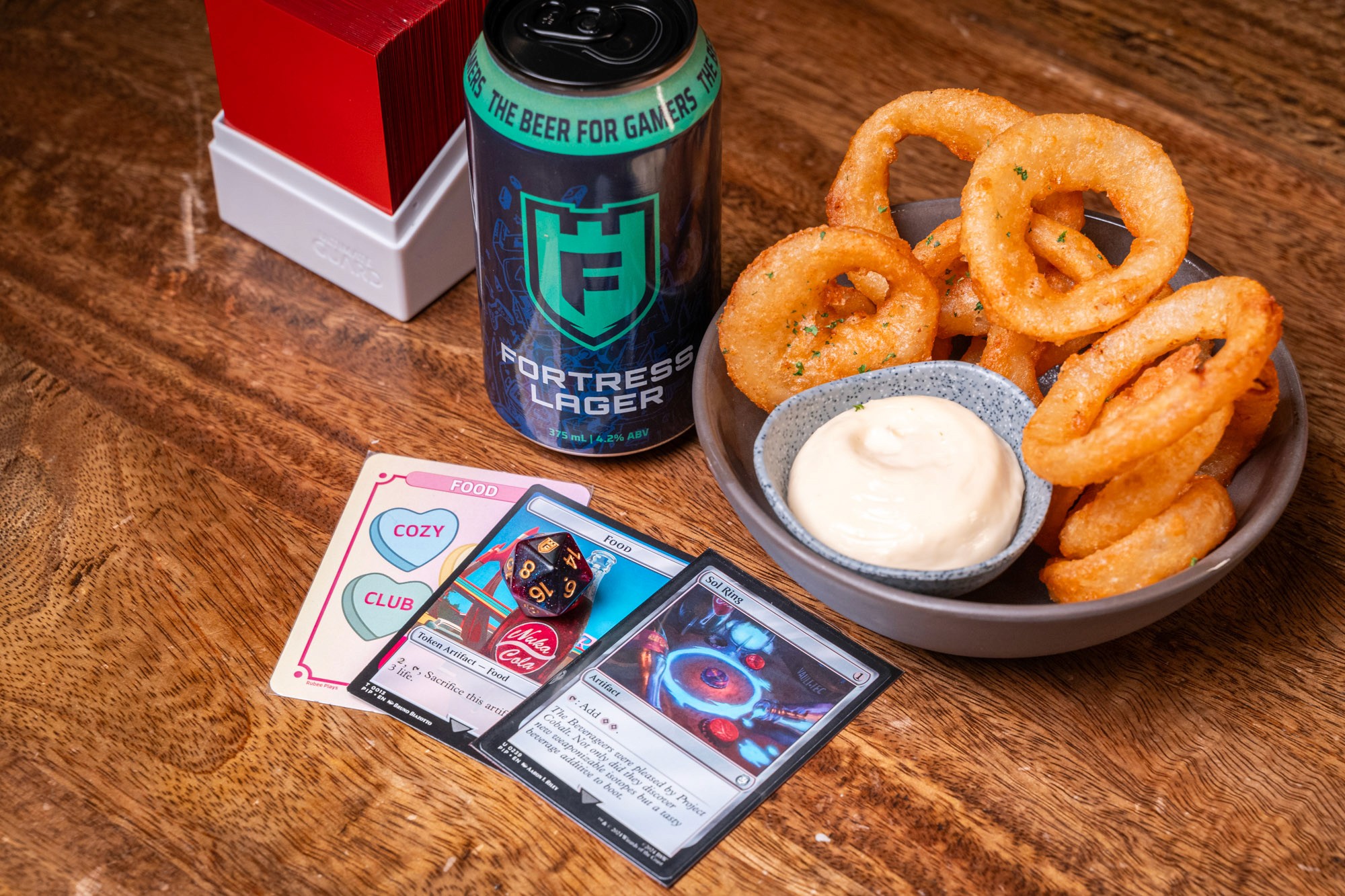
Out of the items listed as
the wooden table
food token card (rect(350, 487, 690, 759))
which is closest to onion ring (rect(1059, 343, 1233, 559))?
the wooden table

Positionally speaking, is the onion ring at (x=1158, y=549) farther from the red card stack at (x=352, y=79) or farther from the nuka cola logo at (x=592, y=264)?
the red card stack at (x=352, y=79)

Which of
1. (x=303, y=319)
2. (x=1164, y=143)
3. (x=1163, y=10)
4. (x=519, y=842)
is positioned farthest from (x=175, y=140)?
(x=1163, y=10)

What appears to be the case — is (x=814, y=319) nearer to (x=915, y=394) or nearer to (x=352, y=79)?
(x=915, y=394)

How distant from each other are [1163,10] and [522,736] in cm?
136

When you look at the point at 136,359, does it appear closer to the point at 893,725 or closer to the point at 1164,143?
→ the point at 893,725

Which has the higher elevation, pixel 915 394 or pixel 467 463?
pixel 915 394

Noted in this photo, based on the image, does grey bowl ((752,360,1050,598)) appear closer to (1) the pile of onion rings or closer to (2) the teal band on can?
(1) the pile of onion rings

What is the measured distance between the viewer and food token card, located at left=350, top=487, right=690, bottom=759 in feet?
3.31

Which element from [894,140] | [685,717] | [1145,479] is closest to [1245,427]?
[1145,479]

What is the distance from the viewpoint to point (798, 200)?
1456 millimetres

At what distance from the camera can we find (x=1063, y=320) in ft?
3.20

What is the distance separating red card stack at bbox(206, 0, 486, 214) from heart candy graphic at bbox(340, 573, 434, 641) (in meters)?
0.40

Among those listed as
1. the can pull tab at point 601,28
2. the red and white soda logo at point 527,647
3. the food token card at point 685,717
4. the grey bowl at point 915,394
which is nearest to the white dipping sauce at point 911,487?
the grey bowl at point 915,394

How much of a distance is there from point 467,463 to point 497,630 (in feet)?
0.66
